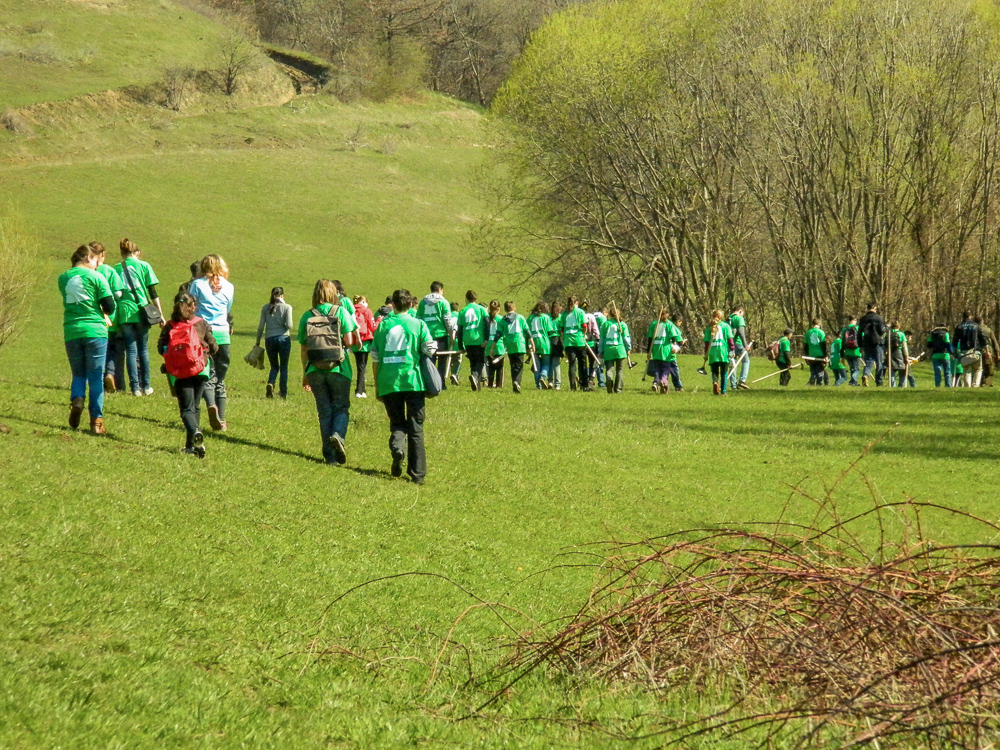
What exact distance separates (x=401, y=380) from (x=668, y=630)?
6651 millimetres

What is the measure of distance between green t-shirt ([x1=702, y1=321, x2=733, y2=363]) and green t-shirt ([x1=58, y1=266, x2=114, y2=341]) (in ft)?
49.4

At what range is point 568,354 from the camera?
2614 cm

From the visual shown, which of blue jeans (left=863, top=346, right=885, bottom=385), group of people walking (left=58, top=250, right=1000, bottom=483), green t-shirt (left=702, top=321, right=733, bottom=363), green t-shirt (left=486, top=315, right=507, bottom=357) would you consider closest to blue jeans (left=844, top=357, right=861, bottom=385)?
blue jeans (left=863, top=346, right=885, bottom=385)

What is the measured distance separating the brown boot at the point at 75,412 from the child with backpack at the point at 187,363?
1.04 meters

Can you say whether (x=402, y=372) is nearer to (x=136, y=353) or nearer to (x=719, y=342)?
(x=136, y=353)

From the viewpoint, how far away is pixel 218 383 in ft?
45.1

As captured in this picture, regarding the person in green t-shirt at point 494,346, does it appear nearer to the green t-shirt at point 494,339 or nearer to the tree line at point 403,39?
the green t-shirt at point 494,339

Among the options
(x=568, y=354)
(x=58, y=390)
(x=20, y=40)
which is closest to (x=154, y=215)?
(x=20, y=40)

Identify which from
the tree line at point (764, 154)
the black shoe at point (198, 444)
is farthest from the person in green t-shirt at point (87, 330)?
the tree line at point (764, 154)

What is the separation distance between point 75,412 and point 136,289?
3723 millimetres

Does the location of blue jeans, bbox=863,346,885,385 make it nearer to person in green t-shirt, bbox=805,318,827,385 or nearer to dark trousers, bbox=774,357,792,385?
person in green t-shirt, bbox=805,318,827,385

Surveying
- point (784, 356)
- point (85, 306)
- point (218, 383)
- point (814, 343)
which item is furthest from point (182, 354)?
point (784, 356)

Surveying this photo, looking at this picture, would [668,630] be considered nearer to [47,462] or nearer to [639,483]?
[47,462]

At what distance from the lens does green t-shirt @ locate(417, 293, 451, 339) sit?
23344mm
